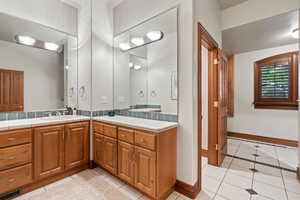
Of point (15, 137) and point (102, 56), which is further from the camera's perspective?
point (102, 56)

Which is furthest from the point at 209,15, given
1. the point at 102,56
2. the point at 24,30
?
the point at 24,30

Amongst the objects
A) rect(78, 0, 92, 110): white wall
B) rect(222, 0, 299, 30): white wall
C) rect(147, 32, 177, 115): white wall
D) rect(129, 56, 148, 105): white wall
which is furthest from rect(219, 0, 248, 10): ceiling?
rect(78, 0, 92, 110): white wall

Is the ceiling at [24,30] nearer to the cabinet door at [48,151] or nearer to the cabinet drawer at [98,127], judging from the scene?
the cabinet door at [48,151]

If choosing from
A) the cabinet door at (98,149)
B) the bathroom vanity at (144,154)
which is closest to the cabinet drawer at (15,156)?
the cabinet door at (98,149)

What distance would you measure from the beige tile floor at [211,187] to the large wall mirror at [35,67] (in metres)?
1.30

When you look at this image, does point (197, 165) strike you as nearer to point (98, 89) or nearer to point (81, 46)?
point (98, 89)

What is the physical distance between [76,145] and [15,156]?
2.35 feet

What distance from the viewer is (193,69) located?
1.76 m

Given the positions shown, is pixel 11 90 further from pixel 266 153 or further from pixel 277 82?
pixel 277 82

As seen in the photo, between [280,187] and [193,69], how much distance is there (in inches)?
79.7

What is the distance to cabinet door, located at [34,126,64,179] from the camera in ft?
6.18

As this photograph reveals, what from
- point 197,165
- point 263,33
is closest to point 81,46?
point 197,165

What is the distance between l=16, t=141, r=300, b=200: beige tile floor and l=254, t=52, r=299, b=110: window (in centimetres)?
209

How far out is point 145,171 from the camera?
1.64 metres
